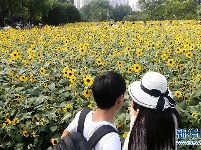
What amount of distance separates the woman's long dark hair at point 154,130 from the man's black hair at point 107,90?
6.4 inches

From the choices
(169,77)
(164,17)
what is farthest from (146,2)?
(169,77)

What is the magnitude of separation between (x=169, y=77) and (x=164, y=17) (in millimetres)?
34798

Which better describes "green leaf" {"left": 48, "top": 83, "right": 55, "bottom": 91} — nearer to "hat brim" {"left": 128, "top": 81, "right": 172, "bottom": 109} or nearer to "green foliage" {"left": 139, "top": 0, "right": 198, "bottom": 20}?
"hat brim" {"left": 128, "top": 81, "right": 172, "bottom": 109}

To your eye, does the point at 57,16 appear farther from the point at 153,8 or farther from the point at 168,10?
the point at 153,8

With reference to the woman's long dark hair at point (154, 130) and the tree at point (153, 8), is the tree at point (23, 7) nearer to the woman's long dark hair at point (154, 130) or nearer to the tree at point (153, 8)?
the tree at point (153, 8)

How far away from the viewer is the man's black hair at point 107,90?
198 centimetres

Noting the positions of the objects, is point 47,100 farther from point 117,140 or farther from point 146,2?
point 146,2

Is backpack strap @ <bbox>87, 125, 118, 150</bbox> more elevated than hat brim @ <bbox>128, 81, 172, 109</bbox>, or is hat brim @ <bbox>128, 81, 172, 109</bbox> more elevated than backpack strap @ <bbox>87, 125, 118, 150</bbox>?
hat brim @ <bbox>128, 81, 172, 109</bbox>

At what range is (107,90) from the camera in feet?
6.51

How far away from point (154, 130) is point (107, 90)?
0.33 metres

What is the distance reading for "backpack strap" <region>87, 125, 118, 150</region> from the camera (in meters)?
1.89

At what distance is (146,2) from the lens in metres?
41.7

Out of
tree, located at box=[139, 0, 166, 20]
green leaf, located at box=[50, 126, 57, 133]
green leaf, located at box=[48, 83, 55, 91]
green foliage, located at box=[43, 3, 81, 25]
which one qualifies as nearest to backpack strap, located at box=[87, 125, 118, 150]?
green leaf, located at box=[50, 126, 57, 133]

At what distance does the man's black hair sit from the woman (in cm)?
10
